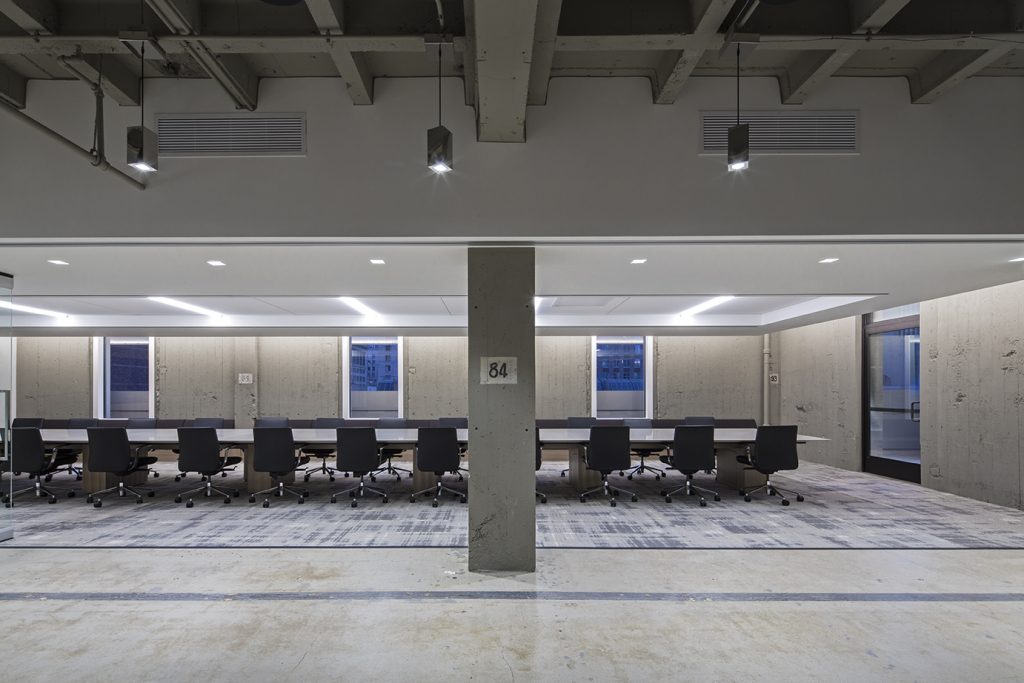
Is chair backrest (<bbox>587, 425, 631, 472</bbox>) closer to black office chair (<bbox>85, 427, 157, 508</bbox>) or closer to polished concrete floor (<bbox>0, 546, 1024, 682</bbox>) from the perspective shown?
polished concrete floor (<bbox>0, 546, 1024, 682</bbox>)

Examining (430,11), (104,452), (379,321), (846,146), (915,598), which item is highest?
(430,11)

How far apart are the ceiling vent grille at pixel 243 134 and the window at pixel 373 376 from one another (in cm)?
701

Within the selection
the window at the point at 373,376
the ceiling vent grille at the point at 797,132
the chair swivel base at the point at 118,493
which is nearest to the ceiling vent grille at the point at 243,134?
the ceiling vent grille at the point at 797,132

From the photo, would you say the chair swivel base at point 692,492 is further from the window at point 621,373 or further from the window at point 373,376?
the window at point 373,376

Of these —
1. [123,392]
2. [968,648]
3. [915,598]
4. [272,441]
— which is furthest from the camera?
[123,392]

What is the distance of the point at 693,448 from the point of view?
231 inches

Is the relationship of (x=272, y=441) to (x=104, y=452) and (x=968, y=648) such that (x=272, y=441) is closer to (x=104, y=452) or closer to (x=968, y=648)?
(x=104, y=452)

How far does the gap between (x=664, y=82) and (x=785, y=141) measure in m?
0.97

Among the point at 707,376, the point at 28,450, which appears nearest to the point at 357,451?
the point at 28,450

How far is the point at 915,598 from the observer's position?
336 centimetres

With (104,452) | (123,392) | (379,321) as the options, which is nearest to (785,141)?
(379,321)

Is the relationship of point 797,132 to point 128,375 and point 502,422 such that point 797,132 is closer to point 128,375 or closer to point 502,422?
point 502,422

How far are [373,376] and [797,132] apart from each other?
8824 mm

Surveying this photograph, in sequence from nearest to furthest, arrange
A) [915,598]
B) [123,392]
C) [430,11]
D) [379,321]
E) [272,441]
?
[430,11]
[915,598]
[272,441]
[379,321]
[123,392]
